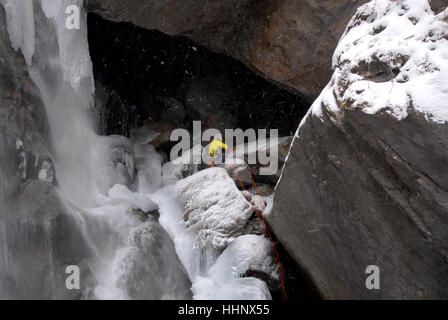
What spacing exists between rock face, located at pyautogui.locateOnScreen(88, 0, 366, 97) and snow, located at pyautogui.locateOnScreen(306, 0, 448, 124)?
2574 millimetres

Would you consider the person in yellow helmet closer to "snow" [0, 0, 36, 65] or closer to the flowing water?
the flowing water

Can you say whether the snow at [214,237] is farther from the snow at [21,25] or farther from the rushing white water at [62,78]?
the snow at [21,25]

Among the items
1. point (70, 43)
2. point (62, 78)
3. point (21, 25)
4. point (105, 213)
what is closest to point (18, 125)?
point (21, 25)

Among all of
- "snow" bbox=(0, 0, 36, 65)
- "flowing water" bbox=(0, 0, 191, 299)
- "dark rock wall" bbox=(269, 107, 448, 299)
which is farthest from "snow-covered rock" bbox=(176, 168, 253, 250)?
"snow" bbox=(0, 0, 36, 65)

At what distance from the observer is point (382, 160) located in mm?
3121

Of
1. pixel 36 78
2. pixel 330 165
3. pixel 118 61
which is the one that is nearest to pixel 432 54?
pixel 330 165

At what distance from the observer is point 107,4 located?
592cm

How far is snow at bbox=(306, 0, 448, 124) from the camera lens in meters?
2.65

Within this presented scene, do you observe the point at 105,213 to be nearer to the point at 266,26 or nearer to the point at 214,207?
the point at 214,207

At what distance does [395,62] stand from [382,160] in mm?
712

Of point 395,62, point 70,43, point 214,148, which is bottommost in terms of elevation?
point 395,62

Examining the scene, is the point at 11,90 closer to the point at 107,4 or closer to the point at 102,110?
the point at 107,4
